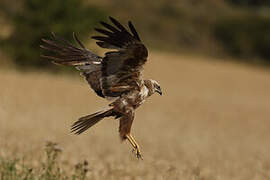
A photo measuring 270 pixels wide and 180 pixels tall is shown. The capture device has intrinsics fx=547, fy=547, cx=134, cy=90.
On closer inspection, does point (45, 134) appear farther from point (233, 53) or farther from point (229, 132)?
point (233, 53)

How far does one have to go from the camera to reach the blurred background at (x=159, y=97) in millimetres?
8961

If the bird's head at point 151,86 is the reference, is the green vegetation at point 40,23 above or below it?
above

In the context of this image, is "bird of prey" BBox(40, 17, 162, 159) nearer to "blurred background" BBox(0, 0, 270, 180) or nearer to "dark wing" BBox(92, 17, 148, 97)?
"dark wing" BBox(92, 17, 148, 97)

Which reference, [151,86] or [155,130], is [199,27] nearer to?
[155,130]

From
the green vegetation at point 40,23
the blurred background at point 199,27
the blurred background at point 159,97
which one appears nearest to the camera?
the blurred background at point 159,97

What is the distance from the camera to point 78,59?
6336mm

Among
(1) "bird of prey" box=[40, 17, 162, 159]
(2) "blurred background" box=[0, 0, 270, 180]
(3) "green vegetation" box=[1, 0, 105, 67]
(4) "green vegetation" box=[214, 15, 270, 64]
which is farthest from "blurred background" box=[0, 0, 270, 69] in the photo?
(1) "bird of prey" box=[40, 17, 162, 159]

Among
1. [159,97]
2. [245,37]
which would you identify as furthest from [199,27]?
[159,97]

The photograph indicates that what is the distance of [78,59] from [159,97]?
19.7 meters

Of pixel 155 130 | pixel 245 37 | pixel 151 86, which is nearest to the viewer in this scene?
pixel 151 86

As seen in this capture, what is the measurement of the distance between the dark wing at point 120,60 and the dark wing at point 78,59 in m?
0.34

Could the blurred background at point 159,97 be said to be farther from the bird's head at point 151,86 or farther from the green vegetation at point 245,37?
the bird's head at point 151,86

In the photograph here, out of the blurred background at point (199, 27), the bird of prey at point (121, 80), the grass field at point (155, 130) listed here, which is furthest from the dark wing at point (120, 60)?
the blurred background at point (199, 27)

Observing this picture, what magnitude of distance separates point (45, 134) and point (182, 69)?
93.1 feet
